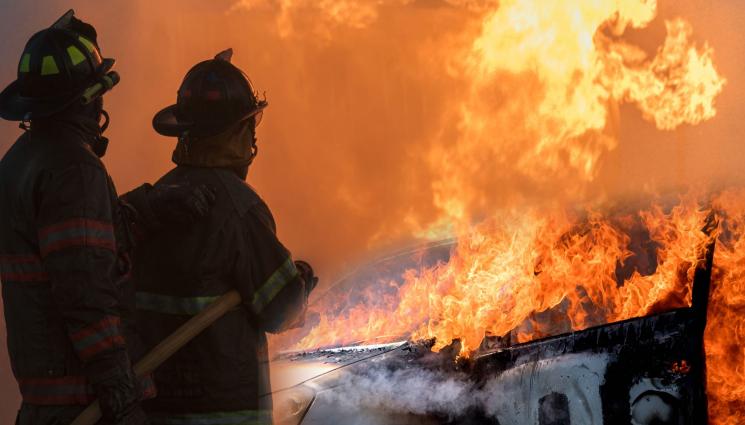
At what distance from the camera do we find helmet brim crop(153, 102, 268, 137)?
4.25m

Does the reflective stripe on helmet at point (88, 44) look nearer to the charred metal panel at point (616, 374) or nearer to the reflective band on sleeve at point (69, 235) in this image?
the reflective band on sleeve at point (69, 235)

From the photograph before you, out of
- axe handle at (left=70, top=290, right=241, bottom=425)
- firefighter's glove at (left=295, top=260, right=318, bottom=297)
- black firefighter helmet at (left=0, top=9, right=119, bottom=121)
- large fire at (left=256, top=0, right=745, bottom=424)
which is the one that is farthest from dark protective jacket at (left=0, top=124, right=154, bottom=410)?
large fire at (left=256, top=0, right=745, bottom=424)

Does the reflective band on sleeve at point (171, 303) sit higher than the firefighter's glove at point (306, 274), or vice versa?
the firefighter's glove at point (306, 274)

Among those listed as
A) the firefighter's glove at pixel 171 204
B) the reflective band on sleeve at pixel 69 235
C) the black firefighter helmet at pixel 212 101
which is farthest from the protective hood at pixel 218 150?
the reflective band on sleeve at pixel 69 235

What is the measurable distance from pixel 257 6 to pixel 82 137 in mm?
8723

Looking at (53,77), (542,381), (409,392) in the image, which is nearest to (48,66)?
(53,77)

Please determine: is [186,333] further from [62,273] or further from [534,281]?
[534,281]

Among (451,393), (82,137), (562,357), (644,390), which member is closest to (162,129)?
(82,137)

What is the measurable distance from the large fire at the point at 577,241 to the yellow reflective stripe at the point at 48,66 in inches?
84.6

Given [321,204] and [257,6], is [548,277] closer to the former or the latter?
[321,204]

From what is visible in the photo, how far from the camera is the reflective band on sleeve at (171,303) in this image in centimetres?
389

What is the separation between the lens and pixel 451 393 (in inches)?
162

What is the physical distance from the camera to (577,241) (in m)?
4.95

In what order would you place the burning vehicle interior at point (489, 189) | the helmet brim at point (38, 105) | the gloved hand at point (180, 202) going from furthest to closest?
the burning vehicle interior at point (489, 189), the gloved hand at point (180, 202), the helmet brim at point (38, 105)
